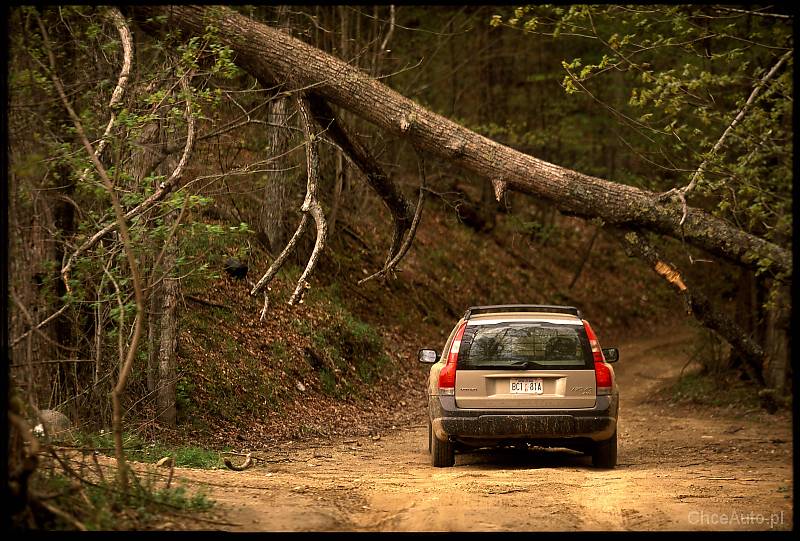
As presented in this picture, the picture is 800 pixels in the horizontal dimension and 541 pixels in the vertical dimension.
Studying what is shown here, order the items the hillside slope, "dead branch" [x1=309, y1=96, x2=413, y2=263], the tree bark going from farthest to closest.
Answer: "dead branch" [x1=309, y1=96, x2=413, y2=263] < the hillside slope < the tree bark

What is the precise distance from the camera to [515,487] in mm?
8766

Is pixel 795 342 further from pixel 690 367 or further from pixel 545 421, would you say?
pixel 690 367

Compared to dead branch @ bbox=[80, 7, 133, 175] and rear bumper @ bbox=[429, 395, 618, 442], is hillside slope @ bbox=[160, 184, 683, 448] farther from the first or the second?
→ dead branch @ bbox=[80, 7, 133, 175]

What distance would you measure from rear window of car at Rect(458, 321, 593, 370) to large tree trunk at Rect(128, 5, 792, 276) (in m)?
3.14

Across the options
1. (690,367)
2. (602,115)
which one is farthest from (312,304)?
(602,115)

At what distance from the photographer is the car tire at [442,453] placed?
412 inches

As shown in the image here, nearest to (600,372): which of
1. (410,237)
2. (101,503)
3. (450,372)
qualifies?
(450,372)

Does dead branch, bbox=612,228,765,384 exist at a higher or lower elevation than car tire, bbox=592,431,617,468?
higher

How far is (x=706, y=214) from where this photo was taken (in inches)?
503

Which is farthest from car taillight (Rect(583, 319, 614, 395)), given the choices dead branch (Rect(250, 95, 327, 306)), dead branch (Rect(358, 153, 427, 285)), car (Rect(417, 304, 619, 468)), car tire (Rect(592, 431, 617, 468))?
dead branch (Rect(358, 153, 427, 285))

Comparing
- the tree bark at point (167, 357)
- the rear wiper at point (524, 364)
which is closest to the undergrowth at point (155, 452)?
the tree bark at point (167, 357)

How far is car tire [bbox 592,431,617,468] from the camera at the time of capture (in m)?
10.4

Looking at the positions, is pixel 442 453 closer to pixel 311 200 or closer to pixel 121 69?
pixel 311 200

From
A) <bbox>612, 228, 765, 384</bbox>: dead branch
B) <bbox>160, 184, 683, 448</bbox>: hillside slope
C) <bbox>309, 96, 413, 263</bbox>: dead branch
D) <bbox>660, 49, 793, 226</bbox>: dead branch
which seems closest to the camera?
<bbox>660, 49, 793, 226</bbox>: dead branch
